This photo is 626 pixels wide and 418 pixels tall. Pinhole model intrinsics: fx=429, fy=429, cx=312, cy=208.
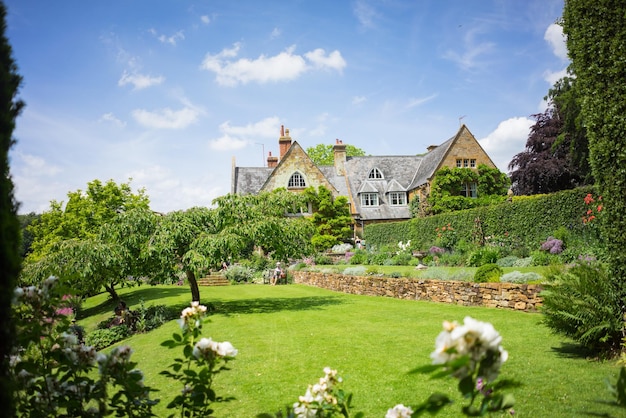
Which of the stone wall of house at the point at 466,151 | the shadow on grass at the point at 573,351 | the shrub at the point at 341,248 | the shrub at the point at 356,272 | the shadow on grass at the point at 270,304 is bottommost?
the shadow on grass at the point at 270,304

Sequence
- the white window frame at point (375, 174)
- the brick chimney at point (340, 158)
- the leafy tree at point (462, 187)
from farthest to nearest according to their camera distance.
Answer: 1. the brick chimney at point (340, 158)
2. the white window frame at point (375, 174)
3. the leafy tree at point (462, 187)

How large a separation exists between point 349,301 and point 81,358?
13009mm

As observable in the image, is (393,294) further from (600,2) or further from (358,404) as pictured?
(600,2)

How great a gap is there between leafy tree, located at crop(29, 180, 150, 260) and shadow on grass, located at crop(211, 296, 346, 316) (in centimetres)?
1159

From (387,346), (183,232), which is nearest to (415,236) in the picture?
(183,232)

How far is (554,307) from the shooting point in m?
6.40

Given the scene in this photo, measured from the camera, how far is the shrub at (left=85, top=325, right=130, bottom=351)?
11.1m

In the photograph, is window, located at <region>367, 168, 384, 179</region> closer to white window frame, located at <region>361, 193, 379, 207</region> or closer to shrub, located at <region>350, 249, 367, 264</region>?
white window frame, located at <region>361, 193, 379, 207</region>

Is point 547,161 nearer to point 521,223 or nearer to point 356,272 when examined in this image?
point 521,223

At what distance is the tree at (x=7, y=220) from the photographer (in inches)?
64.7

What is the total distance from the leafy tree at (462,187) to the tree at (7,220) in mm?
32472

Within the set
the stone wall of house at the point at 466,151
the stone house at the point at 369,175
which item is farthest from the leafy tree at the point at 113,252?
the stone wall of house at the point at 466,151

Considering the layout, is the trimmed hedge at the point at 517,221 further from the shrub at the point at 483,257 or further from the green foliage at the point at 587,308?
the green foliage at the point at 587,308

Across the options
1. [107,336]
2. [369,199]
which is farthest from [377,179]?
[107,336]
